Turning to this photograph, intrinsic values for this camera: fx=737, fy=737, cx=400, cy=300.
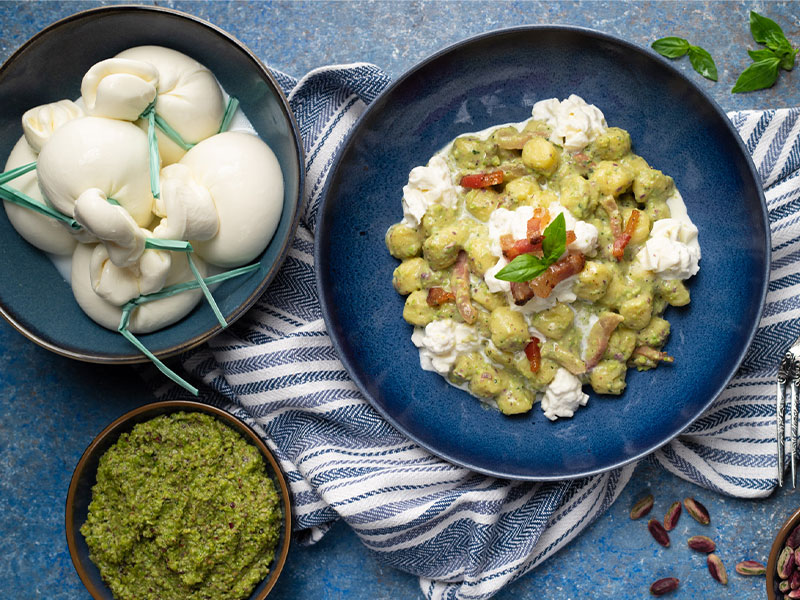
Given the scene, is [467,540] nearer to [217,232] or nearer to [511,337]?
[511,337]

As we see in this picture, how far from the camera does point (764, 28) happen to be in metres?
2.17

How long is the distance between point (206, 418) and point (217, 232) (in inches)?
21.4

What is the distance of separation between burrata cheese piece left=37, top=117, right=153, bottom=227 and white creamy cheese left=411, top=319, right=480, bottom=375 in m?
0.82

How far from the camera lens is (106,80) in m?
1.83

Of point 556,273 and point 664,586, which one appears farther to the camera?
point 664,586

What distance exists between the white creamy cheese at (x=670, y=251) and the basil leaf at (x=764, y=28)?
68 centimetres

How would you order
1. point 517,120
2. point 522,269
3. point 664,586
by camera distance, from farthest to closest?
point 664,586
point 517,120
point 522,269

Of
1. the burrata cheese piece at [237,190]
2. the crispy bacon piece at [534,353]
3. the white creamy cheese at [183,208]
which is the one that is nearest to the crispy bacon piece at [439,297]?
the crispy bacon piece at [534,353]

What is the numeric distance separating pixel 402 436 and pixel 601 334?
2.14 feet

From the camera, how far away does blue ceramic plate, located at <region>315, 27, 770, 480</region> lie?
77.5 inches

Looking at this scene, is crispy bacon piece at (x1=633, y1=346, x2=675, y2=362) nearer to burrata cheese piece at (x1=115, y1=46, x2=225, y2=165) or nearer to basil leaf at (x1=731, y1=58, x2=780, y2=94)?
basil leaf at (x1=731, y1=58, x2=780, y2=94)

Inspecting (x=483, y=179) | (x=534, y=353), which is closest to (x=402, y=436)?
(x=534, y=353)

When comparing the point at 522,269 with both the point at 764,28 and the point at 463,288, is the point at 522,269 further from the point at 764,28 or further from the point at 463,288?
the point at 764,28

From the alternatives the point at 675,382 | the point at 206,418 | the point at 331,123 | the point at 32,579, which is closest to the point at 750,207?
the point at 675,382
